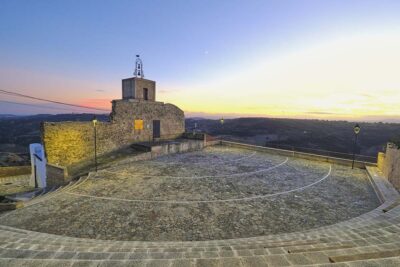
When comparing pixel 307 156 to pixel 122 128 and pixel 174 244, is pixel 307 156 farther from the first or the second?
Result: pixel 122 128

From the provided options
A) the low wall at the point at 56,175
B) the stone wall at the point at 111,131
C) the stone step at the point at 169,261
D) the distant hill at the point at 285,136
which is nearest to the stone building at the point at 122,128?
the stone wall at the point at 111,131

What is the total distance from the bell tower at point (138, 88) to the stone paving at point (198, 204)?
11.7m

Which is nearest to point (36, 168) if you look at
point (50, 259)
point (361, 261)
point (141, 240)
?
point (141, 240)

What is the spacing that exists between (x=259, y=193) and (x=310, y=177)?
5889 mm

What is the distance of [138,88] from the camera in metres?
26.1

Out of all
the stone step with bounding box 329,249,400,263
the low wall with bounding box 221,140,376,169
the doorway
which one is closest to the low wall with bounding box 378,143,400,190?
the low wall with bounding box 221,140,376,169

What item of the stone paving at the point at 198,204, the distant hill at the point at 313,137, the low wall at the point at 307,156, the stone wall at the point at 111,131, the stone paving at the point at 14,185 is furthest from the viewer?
the distant hill at the point at 313,137

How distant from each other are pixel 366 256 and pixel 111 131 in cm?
2241

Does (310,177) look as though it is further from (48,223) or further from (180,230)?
(48,223)

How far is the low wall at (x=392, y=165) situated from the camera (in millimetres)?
12984

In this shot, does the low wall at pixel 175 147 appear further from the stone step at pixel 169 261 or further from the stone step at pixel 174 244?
the stone step at pixel 169 261

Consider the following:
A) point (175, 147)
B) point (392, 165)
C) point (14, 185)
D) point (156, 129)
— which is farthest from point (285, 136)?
point (14, 185)

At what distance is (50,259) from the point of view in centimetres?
430

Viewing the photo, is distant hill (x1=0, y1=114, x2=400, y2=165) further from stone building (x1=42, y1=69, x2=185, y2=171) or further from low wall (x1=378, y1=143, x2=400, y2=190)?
low wall (x1=378, y1=143, x2=400, y2=190)
